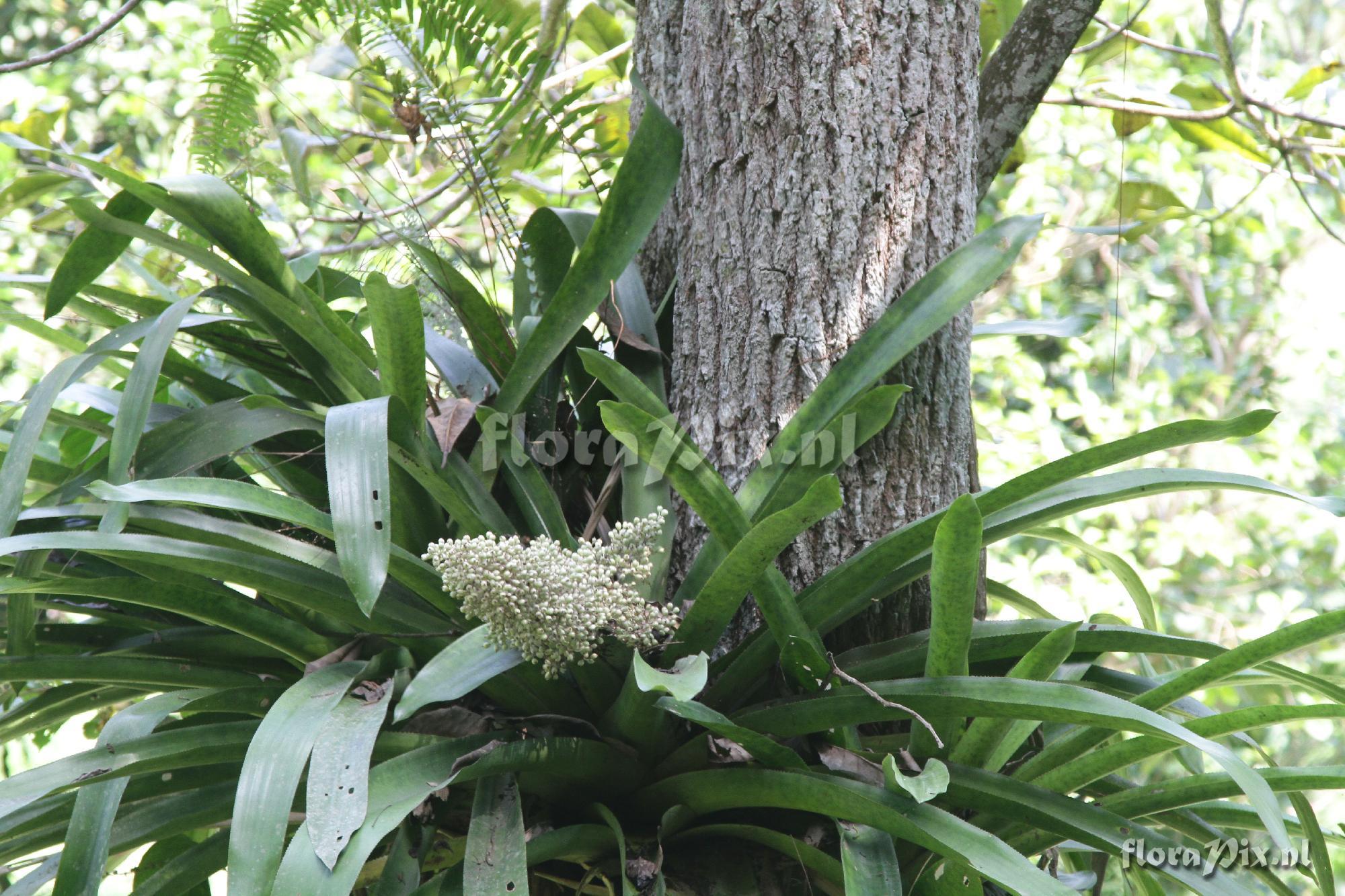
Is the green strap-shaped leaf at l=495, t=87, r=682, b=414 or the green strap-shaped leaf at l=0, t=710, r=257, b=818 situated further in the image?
the green strap-shaped leaf at l=495, t=87, r=682, b=414

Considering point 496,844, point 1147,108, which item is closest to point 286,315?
point 496,844

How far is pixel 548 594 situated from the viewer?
0.62 meters

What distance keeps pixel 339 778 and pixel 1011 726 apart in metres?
0.49

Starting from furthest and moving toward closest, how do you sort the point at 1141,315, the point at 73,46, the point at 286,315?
the point at 1141,315
the point at 73,46
the point at 286,315

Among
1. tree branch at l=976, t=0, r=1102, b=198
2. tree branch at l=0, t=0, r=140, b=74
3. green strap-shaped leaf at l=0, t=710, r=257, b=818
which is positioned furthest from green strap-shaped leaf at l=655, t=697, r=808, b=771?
tree branch at l=0, t=0, r=140, b=74

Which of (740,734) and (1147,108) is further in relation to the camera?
(1147,108)

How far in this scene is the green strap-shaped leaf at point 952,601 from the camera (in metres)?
0.64

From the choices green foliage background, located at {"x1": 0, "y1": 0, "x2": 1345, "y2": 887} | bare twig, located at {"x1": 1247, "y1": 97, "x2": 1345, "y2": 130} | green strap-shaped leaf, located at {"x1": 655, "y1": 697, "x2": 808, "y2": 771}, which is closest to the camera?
green strap-shaped leaf, located at {"x1": 655, "y1": 697, "x2": 808, "y2": 771}

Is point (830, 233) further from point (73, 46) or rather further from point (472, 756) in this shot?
point (73, 46)

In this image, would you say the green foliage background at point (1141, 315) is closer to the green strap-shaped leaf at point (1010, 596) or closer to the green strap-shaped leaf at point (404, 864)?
the green strap-shaped leaf at point (1010, 596)

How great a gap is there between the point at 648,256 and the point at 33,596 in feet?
2.27

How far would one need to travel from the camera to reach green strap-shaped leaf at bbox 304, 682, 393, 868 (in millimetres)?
567

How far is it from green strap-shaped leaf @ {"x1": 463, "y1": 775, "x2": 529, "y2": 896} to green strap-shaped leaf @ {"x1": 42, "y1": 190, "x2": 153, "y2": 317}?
0.56 metres

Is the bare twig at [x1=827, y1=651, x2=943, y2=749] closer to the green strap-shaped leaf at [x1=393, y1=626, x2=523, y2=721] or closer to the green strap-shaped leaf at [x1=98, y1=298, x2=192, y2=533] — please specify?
the green strap-shaped leaf at [x1=393, y1=626, x2=523, y2=721]
